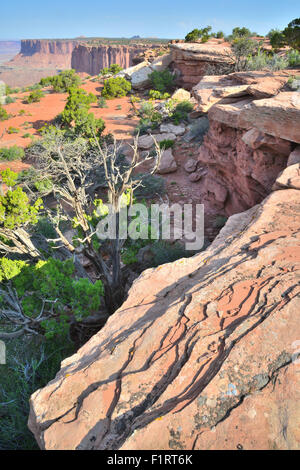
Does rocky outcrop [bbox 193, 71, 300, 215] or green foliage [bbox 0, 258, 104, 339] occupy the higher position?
rocky outcrop [bbox 193, 71, 300, 215]

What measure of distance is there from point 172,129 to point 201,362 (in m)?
15.6

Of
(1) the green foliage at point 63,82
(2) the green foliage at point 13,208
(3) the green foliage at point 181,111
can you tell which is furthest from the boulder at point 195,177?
(1) the green foliage at point 63,82

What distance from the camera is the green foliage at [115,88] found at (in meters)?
25.5

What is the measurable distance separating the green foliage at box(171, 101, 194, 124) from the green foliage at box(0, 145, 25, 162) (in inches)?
379

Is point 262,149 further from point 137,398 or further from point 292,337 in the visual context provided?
point 137,398

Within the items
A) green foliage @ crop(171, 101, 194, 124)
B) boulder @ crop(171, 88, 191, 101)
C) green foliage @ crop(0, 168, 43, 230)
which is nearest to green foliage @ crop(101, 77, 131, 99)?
boulder @ crop(171, 88, 191, 101)

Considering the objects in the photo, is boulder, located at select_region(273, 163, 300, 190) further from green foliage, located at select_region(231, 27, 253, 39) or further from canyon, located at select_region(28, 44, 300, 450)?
green foliage, located at select_region(231, 27, 253, 39)

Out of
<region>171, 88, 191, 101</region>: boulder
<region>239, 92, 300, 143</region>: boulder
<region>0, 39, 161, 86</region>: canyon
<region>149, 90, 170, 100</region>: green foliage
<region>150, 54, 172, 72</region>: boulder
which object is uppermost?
<region>0, 39, 161, 86</region>: canyon

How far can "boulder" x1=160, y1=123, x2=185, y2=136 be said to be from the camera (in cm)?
1568

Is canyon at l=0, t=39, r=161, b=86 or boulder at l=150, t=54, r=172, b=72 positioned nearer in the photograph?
boulder at l=150, t=54, r=172, b=72

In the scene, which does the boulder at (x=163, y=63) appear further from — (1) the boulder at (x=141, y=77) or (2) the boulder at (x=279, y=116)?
(2) the boulder at (x=279, y=116)

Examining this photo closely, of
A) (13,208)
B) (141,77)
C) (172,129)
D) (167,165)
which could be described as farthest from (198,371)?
(141,77)

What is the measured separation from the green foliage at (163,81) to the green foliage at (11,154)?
44.8 ft

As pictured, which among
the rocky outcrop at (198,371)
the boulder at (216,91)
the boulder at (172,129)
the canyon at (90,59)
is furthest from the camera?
the canyon at (90,59)
